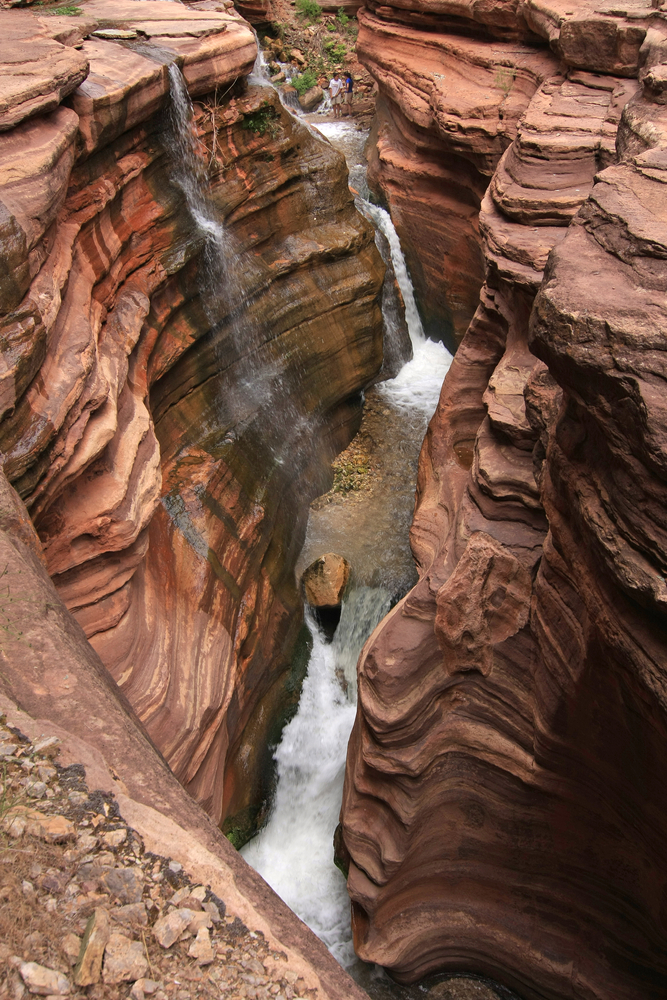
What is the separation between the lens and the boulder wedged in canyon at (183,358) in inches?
186

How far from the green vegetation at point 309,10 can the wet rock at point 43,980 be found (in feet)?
62.9

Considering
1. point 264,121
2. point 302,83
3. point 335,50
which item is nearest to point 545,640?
point 264,121

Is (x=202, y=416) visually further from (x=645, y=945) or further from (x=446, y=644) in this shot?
(x=645, y=945)

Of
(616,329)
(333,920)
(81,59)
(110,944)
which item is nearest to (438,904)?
(333,920)

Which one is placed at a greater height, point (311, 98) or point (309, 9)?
point (309, 9)

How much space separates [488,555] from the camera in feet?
15.3

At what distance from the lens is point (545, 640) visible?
13.7 ft

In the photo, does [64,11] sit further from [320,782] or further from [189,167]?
[320,782]

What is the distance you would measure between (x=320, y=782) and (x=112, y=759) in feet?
14.6

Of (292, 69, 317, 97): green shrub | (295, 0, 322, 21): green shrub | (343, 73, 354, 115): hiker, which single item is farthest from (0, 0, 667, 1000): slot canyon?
(295, 0, 322, 21): green shrub

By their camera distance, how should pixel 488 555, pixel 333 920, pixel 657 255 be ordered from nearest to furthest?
pixel 657 255 → pixel 488 555 → pixel 333 920

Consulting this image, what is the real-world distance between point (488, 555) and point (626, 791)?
59.8 inches

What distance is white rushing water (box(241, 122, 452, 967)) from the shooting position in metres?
6.08

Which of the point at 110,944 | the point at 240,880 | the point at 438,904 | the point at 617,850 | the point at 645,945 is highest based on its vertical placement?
the point at 110,944
